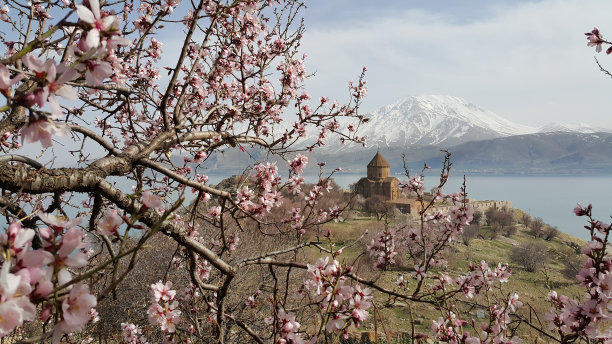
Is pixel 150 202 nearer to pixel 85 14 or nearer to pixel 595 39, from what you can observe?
pixel 85 14

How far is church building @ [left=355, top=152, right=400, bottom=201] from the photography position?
6413 cm

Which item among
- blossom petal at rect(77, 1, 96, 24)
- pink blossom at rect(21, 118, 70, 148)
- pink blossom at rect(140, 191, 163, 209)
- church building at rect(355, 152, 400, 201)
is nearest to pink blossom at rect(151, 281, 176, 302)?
pink blossom at rect(140, 191, 163, 209)

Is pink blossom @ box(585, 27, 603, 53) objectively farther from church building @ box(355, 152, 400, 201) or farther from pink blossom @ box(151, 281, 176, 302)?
church building @ box(355, 152, 400, 201)

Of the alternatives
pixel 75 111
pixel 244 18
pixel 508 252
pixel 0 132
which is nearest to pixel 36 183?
pixel 0 132

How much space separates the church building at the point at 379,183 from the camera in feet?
210

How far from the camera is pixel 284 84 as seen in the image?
4.73 m

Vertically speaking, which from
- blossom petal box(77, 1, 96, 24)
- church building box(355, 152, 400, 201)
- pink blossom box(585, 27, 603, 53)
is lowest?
church building box(355, 152, 400, 201)

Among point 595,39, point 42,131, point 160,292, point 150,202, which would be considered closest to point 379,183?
point 595,39

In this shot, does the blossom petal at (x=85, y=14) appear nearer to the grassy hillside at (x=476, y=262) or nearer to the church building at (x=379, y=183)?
the grassy hillside at (x=476, y=262)

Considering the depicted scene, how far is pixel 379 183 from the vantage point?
214 ft

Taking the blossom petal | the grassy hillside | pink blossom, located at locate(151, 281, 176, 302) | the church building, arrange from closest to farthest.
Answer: the blossom petal, pink blossom, located at locate(151, 281, 176, 302), the grassy hillside, the church building

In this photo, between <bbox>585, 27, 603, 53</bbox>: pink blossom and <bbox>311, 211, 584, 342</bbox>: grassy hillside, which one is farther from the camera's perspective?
<bbox>311, 211, 584, 342</bbox>: grassy hillside

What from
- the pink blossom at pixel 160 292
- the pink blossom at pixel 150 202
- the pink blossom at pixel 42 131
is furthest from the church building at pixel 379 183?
the pink blossom at pixel 42 131

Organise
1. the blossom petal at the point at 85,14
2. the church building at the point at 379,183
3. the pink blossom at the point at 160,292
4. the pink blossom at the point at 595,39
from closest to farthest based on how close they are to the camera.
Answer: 1. the blossom petal at the point at 85,14
2. the pink blossom at the point at 160,292
3. the pink blossom at the point at 595,39
4. the church building at the point at 379,183
